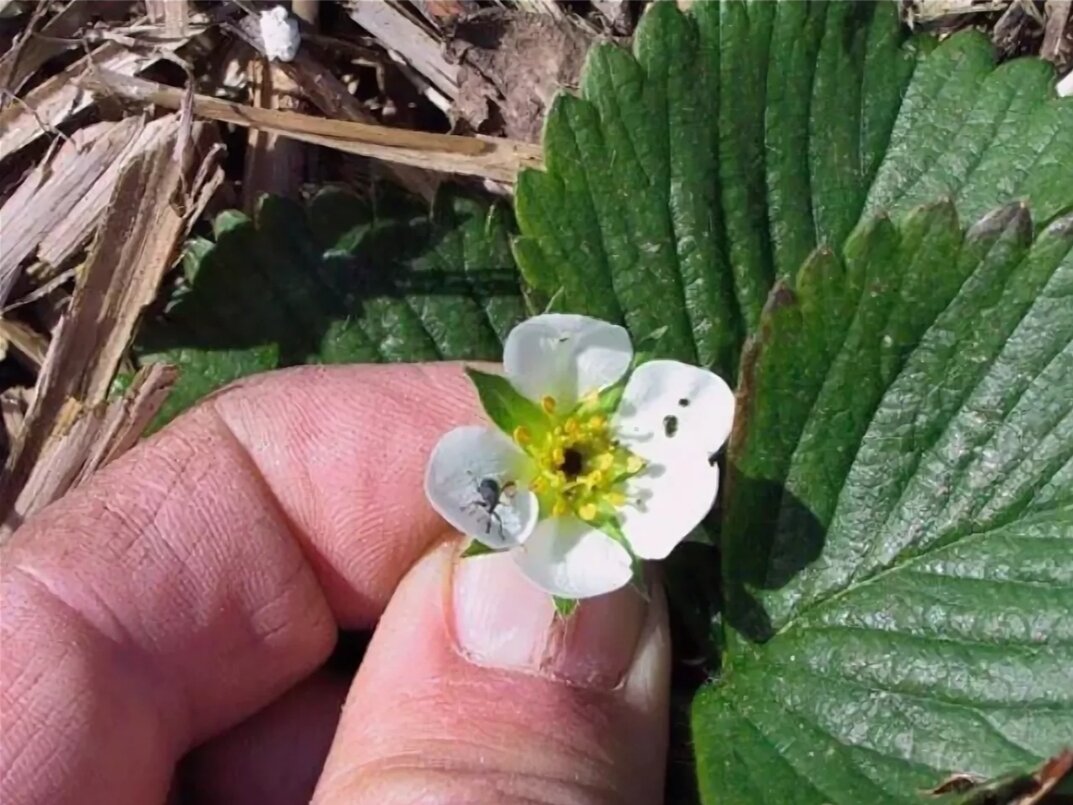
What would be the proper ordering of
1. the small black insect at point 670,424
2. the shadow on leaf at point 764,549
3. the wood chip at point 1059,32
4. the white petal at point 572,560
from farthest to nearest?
the wood chip at point 1059,32, the shadow on leaf at point 764,549, the small black insect at point 670,424, the white petal at point 572,560

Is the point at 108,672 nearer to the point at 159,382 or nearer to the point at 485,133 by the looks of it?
the point at 159,382

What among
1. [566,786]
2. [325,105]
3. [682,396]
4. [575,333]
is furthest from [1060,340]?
[325,105]

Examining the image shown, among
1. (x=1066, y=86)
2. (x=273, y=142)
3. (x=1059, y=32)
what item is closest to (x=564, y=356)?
(x=273, y=142)

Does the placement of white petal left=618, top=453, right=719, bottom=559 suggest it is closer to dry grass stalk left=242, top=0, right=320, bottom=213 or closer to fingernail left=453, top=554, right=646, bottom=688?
fingernail left=453, top=554, right=646, bottom=688

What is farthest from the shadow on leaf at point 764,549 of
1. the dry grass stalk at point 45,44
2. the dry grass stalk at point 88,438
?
the dry grass stalk at point 45,44

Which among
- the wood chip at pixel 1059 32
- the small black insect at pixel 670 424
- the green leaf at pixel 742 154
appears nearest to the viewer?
the small black insect at pixel 670 424

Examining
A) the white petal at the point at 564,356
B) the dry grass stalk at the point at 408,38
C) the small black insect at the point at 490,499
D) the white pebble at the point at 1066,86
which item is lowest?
the small black insect at the point at 490,499

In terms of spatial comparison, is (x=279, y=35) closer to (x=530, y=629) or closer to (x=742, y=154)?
(x=742, y=154)

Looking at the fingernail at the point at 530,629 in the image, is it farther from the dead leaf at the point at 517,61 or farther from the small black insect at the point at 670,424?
the dead leaf at the point at 517,61
